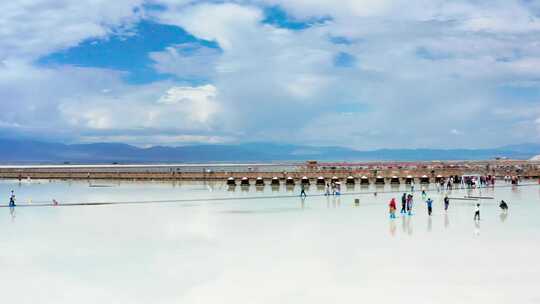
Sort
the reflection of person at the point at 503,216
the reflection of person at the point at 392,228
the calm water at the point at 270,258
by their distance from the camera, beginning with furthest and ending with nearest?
the reflection of person at the point at 503,216
the reflection of person at the point at 392,228
the calm water at the point at 270,258

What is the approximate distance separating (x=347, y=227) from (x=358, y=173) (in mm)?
38527

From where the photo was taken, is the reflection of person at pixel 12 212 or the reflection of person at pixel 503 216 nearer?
the reflection of person at pixel 503 216

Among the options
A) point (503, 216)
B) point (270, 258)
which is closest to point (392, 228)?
point (503, 216)

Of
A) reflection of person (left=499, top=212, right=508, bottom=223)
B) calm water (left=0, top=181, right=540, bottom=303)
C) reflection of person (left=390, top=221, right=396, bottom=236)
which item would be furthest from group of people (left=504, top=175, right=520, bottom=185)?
reflection of person (left=390, top=221, right=396, bottom=236)

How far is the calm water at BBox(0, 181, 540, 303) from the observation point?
12945 mm

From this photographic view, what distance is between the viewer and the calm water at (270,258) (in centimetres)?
1295

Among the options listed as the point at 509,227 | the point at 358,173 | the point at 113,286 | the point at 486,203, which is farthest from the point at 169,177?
the point at 113,286

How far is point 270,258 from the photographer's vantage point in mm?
16391

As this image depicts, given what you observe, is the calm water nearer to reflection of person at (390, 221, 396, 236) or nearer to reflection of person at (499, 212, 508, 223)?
reflection of person at (390, 221, 396, 236)

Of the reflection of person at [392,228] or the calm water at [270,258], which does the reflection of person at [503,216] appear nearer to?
the calm water at [270,258]

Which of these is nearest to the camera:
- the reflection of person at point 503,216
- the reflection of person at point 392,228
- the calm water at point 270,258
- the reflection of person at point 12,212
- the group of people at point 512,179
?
the calm water at point 270,258

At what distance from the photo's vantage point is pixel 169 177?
212ft

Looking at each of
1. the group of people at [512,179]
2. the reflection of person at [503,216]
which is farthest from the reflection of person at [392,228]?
the group of people at [512,179]

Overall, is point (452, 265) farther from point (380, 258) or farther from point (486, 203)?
point (486, 203)
